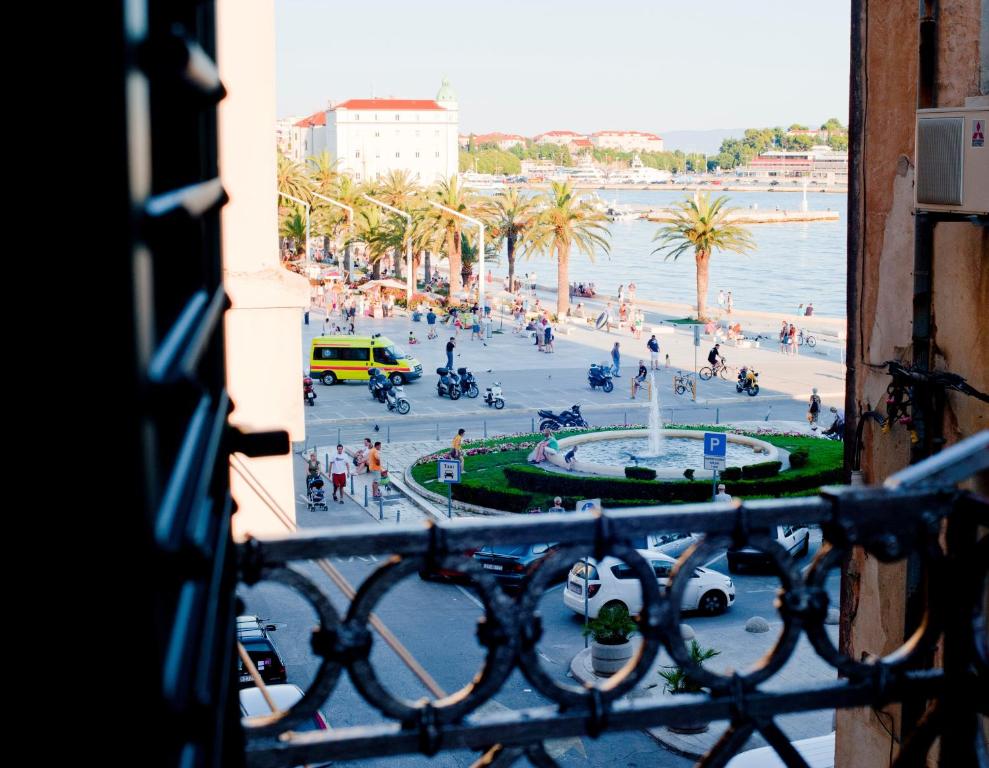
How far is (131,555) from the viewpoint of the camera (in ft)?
3.42

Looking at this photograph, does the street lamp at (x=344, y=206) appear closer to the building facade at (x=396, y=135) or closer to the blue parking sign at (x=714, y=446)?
the blue parking sign at (x=714, y=446)

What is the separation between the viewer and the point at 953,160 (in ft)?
22.1

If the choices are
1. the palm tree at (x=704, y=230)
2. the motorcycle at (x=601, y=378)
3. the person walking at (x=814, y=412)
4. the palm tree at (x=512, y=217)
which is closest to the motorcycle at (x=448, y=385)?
the motorcycle at (x=601, y=378)

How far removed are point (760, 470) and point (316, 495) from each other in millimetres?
9184

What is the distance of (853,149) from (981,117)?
5.55 ft

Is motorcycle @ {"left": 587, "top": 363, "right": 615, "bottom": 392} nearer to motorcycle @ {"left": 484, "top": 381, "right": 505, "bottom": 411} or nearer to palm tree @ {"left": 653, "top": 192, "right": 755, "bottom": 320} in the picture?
motorcycle @ {"left": 484, "top": 381, "right": 505, "bottom": 411}

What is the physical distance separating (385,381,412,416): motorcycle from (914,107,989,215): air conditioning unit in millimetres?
30894

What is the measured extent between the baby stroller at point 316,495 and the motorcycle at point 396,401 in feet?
36.1

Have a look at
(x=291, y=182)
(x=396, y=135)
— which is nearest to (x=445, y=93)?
(x=396, y=135)

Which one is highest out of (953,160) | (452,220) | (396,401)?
(452,220)

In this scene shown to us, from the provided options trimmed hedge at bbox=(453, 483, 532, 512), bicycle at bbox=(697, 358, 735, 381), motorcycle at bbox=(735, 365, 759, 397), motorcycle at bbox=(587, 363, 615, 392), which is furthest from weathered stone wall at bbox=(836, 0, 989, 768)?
bicycle at bbox=(697, 358, 735, 381)

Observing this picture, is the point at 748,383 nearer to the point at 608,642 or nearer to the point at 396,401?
the point at 396,401

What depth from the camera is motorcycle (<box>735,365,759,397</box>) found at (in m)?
40.5

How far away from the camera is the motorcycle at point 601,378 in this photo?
4150cm
